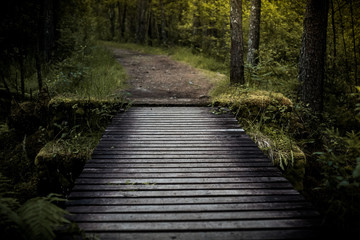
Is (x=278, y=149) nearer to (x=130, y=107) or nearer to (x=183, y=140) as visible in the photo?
(x=183, y=140)

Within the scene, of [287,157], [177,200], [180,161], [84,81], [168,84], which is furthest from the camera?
[168,84]

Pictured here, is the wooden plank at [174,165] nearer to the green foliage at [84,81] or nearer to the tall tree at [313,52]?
the green foliage at [84,81]

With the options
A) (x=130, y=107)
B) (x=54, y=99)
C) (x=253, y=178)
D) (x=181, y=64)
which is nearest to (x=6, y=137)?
(x=54, y=99)

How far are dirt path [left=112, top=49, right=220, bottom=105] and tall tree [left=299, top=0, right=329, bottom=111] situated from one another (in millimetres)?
2484

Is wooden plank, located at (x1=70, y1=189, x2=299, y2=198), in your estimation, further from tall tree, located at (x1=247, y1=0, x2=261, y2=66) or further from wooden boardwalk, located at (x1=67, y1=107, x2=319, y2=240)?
tall tree, located at (x1=247, y1=0, x2=261, y2=66)

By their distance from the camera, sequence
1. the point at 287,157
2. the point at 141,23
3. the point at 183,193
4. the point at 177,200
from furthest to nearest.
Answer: the point at 141,23 → the point at 287,157 → the point at 183,193 → the point at 177,200

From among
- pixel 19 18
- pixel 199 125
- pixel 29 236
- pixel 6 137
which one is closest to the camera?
pixel 29 236

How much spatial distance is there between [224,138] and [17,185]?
14.5ft

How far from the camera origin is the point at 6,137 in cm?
677

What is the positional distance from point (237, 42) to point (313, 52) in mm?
1994

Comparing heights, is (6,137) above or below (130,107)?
below

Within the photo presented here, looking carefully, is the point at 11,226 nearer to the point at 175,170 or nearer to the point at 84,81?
the point at 175,170

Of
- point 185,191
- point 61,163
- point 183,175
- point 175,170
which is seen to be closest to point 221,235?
point 185,191

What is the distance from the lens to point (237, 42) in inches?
273
